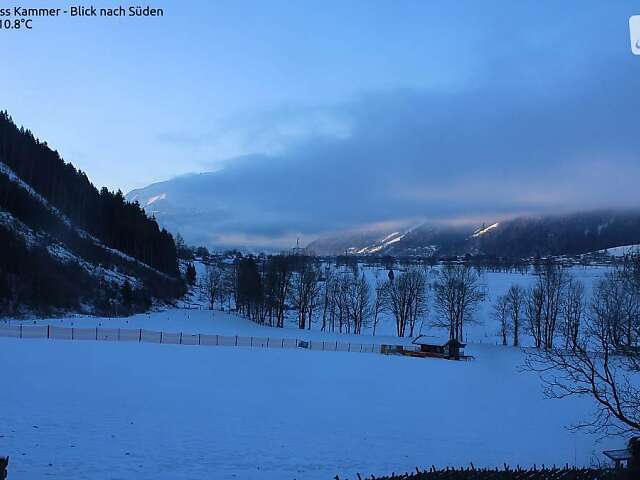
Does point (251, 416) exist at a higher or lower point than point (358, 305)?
lower

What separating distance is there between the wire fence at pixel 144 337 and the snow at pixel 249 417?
3.35m

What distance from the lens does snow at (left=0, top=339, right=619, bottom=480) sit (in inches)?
533

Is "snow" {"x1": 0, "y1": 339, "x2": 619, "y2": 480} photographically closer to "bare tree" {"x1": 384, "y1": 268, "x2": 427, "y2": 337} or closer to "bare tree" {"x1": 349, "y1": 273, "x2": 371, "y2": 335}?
"bare tree" {"x1": 384, "y1": 268, "x2": 427, "y2": 337}

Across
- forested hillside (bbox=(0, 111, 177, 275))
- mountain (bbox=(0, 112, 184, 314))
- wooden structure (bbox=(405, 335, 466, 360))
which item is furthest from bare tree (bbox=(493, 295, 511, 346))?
forested hillside (bbox=(0, 111, 177, 275))

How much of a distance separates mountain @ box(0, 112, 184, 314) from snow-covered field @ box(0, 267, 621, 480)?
28.7m

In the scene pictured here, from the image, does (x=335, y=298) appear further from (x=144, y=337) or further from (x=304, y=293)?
(x=144, y=337)

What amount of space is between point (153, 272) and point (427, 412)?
262ft

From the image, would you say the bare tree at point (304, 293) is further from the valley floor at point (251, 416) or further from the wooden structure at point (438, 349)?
the valley floor at point (251, 416)

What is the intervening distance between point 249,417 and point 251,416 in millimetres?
197

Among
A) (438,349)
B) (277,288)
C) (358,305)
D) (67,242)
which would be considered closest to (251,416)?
(438,349)

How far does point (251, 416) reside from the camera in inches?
768

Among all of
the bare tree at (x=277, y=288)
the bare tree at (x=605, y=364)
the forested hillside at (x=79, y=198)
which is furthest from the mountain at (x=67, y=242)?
the bare tree at (x=605, y=364)

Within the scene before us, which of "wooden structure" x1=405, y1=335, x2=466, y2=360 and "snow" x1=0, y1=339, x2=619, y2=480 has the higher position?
"snow" x1=0, y1=339, x2=619, y2=480

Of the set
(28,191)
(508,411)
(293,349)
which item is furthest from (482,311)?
(28,191)
